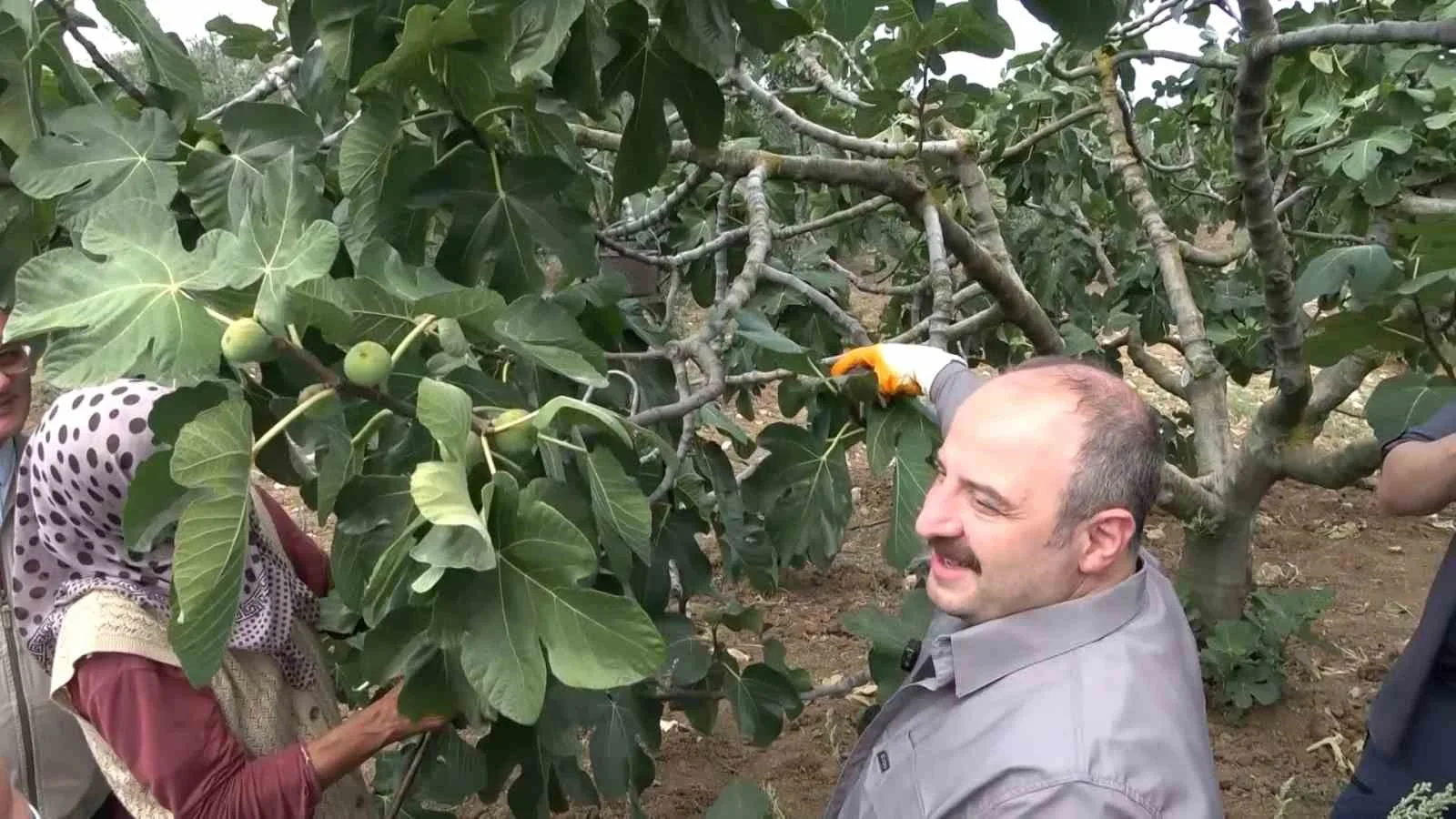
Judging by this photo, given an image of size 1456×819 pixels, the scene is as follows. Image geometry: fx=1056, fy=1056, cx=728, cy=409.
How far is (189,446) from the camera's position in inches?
31.6

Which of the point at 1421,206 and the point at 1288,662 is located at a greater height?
the point at 1421,206

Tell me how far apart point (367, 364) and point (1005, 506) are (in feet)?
2.18

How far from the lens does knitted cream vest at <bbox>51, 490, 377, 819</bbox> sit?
1.36 m

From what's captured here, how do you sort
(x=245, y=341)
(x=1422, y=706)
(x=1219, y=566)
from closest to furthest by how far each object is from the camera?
1. (x=245, y=341)
2. (x=1422, y=706)
3. (x=1219, y=566)

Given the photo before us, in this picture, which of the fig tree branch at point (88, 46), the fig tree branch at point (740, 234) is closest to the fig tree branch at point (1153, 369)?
the fig tree branch at point (740, 234)

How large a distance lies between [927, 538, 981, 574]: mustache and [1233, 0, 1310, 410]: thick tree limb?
2.33 feet

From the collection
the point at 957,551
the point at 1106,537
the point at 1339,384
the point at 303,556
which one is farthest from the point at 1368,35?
the point at 303,556

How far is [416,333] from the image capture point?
0.88m

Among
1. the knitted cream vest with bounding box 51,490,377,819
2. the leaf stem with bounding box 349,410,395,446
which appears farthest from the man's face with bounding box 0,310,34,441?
the leaf stem with bounding box 349,410,395,446

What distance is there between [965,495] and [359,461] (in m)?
0.64

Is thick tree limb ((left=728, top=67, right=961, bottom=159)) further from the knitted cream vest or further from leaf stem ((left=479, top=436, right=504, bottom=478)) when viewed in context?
leaf stem ((left=479, top=436, right=504, bottom=478))

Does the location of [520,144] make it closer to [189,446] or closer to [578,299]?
[578,299]

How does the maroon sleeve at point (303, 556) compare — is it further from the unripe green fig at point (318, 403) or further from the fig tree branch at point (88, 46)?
the unripe green fig at point (318, 403)

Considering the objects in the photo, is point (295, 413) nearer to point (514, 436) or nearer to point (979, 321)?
point (514, 436)
